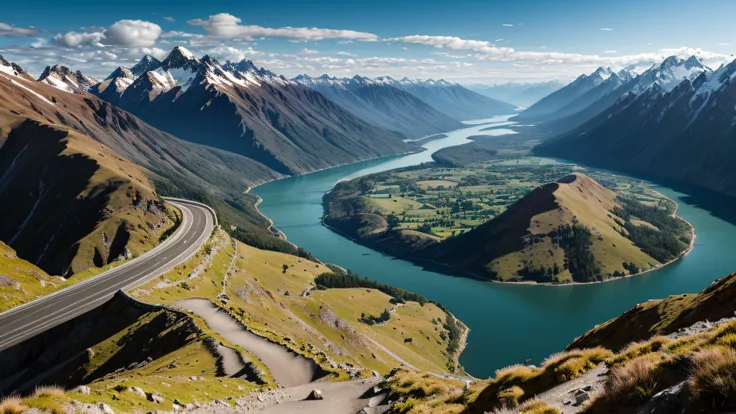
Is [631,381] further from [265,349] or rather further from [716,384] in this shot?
[265,349]

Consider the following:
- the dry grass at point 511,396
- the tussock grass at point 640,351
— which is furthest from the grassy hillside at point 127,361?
the tussock grass at point 640,351

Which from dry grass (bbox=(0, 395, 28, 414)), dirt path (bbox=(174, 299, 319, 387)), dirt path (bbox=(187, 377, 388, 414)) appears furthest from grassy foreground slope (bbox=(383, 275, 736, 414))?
dry grass (bbox=(0, 395, 28, 414))

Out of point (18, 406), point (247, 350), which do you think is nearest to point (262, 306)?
point (247, 350)

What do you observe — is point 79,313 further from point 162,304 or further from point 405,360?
point 405,360

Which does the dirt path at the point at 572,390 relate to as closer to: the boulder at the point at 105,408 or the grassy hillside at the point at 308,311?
the boulder at the point at 105,408

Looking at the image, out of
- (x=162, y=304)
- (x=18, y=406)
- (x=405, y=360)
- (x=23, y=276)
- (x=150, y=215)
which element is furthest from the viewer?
(x=150, y=215)

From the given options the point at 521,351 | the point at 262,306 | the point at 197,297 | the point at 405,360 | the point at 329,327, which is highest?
the point at 197,297

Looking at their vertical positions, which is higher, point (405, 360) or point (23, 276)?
point (23, 276)
